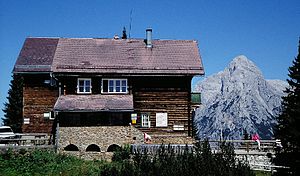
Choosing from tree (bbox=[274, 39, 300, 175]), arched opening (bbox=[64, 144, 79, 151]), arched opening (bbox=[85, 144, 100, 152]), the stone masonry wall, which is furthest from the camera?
arched opening (bbox=[85, 144, 100, 152])

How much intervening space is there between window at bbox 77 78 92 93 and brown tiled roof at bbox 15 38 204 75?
2.61 feet

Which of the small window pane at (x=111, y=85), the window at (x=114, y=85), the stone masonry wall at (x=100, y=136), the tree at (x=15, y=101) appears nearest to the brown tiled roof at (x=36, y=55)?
the window at (x=114, y=85)

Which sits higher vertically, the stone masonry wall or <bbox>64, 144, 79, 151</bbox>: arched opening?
the stone masonry wall

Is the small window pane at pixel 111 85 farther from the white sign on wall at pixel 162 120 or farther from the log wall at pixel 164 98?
the white sign on wall at pixel 162 120

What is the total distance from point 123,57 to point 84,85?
4568 mm

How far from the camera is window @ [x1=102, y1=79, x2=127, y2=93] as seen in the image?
3594 cm

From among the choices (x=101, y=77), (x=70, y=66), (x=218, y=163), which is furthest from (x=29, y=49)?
(x=218, y=163)

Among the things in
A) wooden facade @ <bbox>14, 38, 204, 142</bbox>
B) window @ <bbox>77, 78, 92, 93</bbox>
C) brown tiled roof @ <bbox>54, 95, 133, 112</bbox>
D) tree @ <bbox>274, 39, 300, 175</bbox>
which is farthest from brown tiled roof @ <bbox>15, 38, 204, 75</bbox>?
tree @ <bbox>274, 39, 300, 175</bbox>

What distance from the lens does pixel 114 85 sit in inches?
1421

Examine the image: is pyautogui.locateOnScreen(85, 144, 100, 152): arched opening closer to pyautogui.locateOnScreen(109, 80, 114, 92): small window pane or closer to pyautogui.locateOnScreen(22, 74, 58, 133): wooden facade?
pyautogui.locateOnScreen(22, 74, 58, 133): wooden facade

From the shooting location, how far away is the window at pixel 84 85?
35812 millimetres

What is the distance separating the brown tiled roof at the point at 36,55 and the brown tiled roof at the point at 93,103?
12.8ft

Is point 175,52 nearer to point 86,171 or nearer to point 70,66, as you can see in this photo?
point 70,66

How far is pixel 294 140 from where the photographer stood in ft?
65.8
